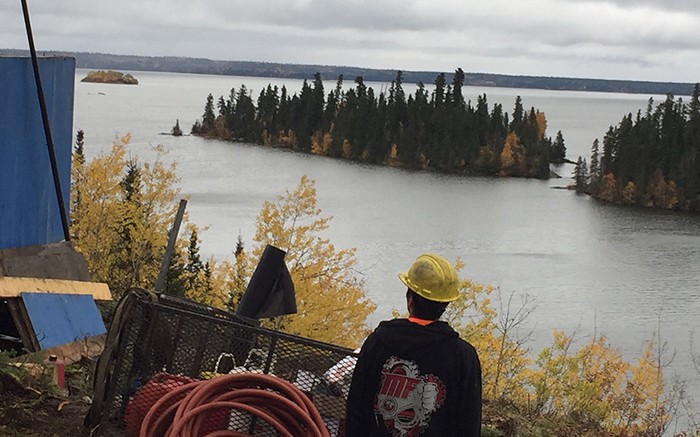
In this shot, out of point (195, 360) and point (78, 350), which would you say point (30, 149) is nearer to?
point (78, 350)

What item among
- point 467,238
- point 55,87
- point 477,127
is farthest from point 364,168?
point 55,87

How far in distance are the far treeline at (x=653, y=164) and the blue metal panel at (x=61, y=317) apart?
313 ft

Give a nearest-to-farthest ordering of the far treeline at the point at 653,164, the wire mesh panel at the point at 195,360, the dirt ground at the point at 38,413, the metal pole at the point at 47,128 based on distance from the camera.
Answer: the wire mesh panel at the point at 195,360
the dirt ground at the point at 38,413
the metal pole at the point at 47,128
the far treeline at the point at 653,164

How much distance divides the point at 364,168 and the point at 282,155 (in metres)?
14.5

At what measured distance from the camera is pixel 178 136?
136 meters

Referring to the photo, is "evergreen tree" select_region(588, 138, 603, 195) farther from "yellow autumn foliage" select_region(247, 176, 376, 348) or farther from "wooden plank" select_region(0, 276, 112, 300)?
"wooden plank" select_region(0, 276, 112, 300)

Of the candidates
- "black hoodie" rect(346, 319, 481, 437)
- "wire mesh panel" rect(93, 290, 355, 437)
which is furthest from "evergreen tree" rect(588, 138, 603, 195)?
"black hoodie" rect(346, 319, 481, 437)

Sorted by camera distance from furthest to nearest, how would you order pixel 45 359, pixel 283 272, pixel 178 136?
pixel 178 136
pixel 45 359
pixel 283 272

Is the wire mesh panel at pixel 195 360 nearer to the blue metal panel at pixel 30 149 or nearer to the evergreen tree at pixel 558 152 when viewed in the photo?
the blue metal panel at pixel 30 149

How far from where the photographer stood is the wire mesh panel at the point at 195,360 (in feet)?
19.5

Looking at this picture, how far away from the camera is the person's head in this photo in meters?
4.23

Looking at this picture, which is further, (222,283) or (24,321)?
(222,283)

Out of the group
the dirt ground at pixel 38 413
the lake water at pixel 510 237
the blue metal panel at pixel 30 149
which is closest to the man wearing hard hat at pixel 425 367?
the dirt ground at pixel 38 413

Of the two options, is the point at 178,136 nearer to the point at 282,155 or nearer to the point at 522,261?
the point at 282,155
